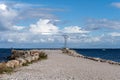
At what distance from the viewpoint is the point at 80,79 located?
24.9 metres

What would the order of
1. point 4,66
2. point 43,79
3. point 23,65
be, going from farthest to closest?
point 23,65 < point 4,66 < point 43,79

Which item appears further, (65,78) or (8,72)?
(8,72)

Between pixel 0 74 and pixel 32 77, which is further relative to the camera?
pixel 0 74

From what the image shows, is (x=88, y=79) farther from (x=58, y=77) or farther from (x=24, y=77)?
(x=24, y=77)

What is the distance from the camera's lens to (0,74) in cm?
2717

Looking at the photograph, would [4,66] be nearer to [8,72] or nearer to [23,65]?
[8,72]

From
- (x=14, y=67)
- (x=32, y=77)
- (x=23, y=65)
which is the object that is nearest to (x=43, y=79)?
(x=32, y=77)

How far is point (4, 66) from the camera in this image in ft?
100

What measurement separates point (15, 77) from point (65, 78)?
123 inches

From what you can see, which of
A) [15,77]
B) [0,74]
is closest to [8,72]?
[0,74]

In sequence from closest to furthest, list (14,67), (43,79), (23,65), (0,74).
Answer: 1. (43,79)
2. (0,74)
3. (14,67)
4. (23,65)

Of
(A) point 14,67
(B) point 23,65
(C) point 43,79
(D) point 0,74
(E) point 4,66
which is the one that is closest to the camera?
(C) point 43,79

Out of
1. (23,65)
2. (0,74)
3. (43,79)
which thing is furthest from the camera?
(23,65)

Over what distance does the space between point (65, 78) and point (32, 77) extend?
208 cm
